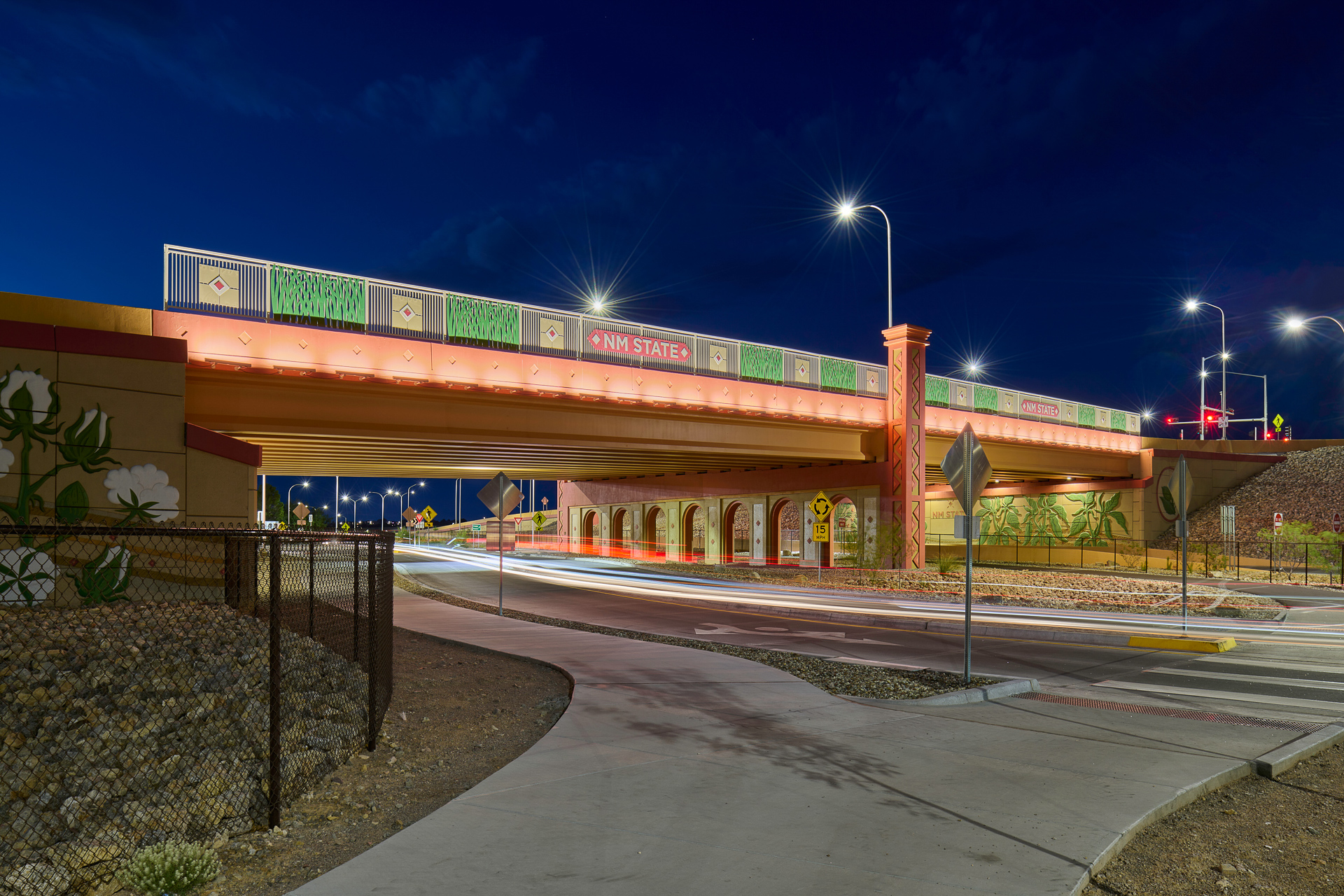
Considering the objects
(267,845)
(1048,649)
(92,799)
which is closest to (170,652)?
(92,799)

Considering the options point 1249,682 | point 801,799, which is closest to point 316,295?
point 801,799

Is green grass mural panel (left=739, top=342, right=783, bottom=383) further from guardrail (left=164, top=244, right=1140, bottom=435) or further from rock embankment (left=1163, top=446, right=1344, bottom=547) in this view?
rock embankment (left=1163, top=446, right=1344, bottom=547)

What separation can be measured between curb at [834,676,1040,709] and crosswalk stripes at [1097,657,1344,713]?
57.5 inches

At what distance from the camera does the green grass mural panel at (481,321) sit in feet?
79.7

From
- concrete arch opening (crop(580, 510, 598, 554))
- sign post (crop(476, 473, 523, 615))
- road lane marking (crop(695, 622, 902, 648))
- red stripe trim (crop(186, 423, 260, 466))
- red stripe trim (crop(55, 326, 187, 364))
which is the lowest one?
concrete arch opening (crop(580, 510, 598, 554))

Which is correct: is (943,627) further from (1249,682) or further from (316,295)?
(316,295)

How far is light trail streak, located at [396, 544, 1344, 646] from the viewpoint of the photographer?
16.5m

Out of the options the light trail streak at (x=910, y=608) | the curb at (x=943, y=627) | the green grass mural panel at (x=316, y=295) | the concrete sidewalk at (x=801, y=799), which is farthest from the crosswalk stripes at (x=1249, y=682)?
the green grass mural panel at (x=316, y=295)

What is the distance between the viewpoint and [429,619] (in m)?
18.1

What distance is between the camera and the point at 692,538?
1962 inches

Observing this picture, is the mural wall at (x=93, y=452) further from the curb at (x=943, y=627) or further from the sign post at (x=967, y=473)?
the sign post at (x=967, y=473)

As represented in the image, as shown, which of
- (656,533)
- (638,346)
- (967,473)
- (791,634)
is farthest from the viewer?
(656,533)

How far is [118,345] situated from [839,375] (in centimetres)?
2571

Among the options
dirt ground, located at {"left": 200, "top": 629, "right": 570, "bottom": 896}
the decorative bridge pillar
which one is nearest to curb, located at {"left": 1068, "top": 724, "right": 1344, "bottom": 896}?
dirt ground, located at {"left": 200, "top": 629, "right": 570, "bottom": 896}
